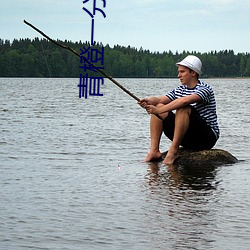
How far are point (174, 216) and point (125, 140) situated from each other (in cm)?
745

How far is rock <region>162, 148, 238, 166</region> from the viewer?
359 inches

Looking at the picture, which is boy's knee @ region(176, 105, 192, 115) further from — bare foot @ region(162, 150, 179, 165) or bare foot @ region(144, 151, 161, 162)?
bare foot @ region(144, 151, 161, 162)

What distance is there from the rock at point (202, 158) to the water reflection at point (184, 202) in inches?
10.2

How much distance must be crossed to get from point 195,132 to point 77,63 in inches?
4854

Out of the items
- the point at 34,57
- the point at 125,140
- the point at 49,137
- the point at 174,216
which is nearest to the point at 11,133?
the point at 49,137

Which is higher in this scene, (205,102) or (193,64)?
(193,64)

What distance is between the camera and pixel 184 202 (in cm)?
645

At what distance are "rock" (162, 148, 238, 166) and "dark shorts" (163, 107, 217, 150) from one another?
7 cm

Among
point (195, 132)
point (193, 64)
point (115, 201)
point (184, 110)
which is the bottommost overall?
point (115, 201)

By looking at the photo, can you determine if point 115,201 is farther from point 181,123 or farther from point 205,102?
point 205,102

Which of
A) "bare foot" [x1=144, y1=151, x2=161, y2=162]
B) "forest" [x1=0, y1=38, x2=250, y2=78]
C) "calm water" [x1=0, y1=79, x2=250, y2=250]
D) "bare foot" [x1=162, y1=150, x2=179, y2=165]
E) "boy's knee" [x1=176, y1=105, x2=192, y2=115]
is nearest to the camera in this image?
"calm water" [x1=0, y1=79, x2=250, y2=250]

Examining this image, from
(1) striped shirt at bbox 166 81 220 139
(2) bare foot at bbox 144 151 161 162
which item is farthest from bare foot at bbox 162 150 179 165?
(1) striped shirt at bbox 166 81 220 139

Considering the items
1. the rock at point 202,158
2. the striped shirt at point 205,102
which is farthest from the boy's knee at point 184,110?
the rock at point 202,158

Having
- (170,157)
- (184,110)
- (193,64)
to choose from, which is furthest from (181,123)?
(193,64)
